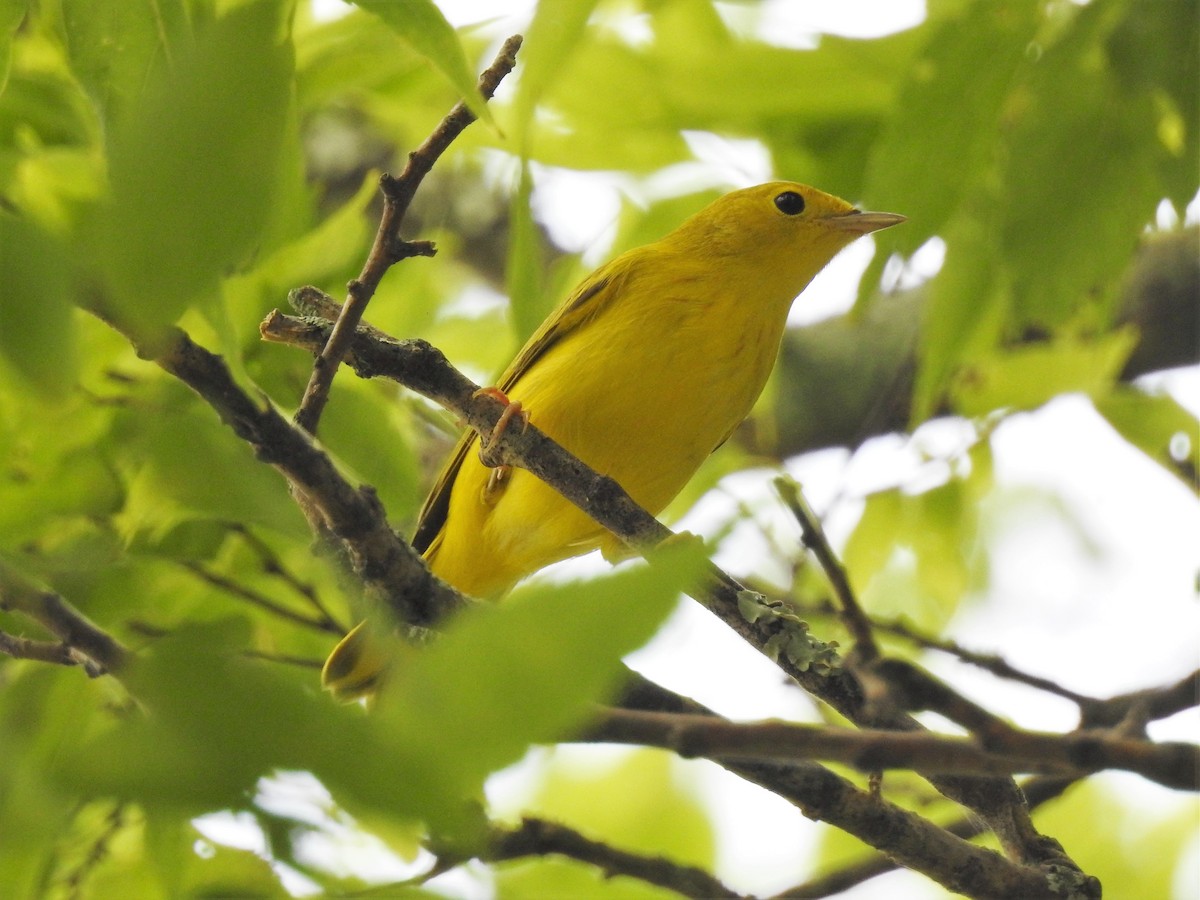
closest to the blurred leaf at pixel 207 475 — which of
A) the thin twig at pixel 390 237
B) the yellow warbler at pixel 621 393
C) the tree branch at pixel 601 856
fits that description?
the thin twig at pixel 390 237

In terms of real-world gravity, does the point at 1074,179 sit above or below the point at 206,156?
above

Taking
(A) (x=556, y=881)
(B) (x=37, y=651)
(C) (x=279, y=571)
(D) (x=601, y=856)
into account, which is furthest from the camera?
(C) (x=279, y=571)

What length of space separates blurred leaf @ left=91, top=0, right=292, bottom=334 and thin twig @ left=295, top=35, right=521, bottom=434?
2.94 feet

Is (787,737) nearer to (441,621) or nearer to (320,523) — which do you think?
(441,621)

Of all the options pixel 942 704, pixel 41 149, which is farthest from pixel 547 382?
pixel 942 704

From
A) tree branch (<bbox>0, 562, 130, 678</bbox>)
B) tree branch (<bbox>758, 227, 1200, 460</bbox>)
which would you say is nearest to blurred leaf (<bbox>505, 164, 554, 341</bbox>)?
tree branch (<bbox>0, 562, 130, 678</bbox>)

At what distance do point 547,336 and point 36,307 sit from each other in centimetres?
284

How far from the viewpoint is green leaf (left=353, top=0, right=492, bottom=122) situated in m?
1.61

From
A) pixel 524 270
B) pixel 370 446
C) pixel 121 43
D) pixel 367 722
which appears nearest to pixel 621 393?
pixel 524 270

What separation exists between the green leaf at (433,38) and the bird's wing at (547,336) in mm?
1852

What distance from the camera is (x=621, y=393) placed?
10.8 feet

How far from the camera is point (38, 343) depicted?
2.44ft

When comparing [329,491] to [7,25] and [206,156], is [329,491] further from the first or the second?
[7,25]

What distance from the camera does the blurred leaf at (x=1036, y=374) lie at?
10.0ft
